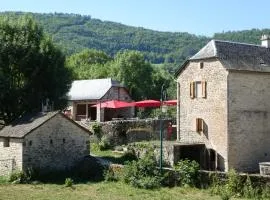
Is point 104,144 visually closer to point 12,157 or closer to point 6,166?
point 12,157

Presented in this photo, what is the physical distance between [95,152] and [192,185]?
1240 centimetres

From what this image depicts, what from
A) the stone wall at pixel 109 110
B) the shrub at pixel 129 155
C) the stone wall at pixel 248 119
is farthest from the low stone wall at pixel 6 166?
the stone wall at pixel 109 110

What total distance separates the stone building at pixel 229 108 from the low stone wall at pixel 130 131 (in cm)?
581

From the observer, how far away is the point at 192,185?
1025 inches

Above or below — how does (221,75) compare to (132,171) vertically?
above

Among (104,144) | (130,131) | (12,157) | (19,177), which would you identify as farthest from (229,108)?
(12,157)

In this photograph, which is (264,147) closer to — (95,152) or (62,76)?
(95,152)

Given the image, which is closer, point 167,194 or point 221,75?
point 167,194

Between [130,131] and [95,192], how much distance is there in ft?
49.6

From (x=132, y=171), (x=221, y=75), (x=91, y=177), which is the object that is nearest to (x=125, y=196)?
(x=132, y=171)

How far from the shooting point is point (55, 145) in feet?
101

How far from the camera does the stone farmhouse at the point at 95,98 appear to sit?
5384 centimetres

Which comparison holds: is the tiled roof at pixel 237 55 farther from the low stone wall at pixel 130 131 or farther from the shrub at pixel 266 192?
the shrub at pixel 266 192

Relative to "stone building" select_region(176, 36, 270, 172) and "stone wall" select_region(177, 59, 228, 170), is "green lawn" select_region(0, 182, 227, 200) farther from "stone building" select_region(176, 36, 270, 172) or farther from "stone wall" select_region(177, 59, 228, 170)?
"stone wall" select_region(177, 59, 228, 170)
